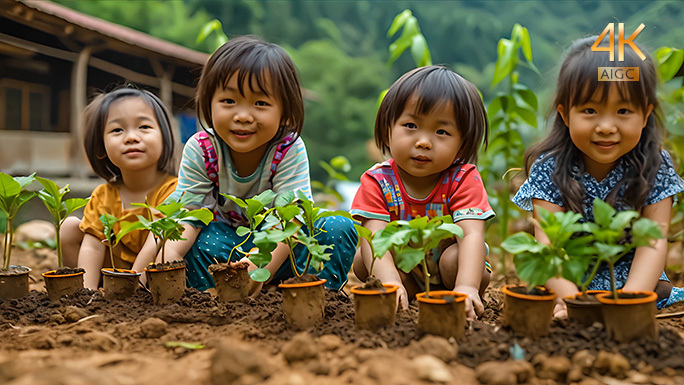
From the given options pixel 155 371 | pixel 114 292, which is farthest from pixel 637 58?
pixel 114 292

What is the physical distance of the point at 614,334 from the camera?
1.22 metres

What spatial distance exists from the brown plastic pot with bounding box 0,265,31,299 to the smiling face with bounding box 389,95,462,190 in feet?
4.45

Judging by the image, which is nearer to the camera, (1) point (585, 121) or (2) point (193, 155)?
(1) point (585, 121)

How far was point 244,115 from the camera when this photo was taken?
1.86m

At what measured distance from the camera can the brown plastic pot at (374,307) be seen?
1.33 meters

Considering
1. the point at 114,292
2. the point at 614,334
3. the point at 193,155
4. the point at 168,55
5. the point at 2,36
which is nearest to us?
A: the point at 614,334

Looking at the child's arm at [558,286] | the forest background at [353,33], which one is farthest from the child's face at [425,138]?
the forest background at [353,33]

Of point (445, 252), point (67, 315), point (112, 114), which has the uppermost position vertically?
point (112, 114)

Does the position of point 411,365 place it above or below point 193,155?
below

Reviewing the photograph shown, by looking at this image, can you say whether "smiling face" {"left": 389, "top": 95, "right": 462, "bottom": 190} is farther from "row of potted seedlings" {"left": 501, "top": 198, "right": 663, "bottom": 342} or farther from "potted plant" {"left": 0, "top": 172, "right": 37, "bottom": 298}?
"potted plant" {"left": 0, "top": 172, "right": 37, "bottom": 298}

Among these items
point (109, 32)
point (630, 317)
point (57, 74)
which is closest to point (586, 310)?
point (630, 317)

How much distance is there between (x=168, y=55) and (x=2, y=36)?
2.01 meters

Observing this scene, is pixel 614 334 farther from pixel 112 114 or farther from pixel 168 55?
pixel 168 55

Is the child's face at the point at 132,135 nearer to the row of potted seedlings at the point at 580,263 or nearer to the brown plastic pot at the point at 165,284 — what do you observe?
the brown plastic pot at the point at 165,284
